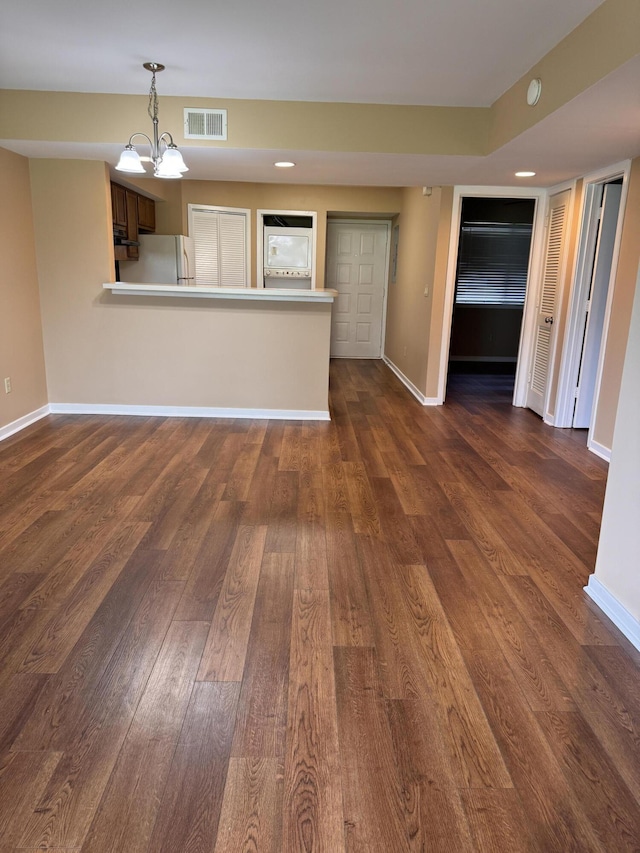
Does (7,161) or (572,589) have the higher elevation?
(7,161)

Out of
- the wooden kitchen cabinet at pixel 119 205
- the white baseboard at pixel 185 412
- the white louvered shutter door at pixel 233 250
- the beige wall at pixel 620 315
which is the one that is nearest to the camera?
the beige wall at pixel 620 315

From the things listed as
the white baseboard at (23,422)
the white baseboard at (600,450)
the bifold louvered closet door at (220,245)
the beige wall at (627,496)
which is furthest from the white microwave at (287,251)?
the beige wall at (627,496)

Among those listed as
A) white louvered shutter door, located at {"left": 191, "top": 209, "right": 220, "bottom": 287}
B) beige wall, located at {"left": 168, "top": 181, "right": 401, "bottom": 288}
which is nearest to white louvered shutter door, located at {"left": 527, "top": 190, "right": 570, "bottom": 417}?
beige wall, located at {"left": 168, "top": 181, "right": 401, "bottom": 288}

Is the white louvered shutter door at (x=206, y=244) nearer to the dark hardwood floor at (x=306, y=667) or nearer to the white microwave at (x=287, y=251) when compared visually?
the white microwave at (x=287, y=251)

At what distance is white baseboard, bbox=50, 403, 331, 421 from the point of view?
17.1 ft

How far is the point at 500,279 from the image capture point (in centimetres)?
881

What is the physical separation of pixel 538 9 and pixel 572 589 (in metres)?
2.56

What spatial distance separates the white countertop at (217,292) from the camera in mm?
4871

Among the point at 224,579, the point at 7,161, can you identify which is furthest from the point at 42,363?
the point at 224,579

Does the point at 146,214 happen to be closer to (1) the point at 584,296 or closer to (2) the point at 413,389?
(2) the point at 413,389

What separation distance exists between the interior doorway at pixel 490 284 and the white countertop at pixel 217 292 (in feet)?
13.3

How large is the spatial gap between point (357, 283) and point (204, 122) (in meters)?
5.08

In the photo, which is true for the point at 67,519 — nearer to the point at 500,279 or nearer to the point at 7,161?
the point at 7,161

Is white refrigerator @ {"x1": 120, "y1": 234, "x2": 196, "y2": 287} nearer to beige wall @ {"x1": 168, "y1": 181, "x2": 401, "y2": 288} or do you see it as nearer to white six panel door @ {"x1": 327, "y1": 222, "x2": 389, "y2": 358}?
beige wall @ {"x1": 168, "y1": 181, "x2": 401, "y2": 288}
